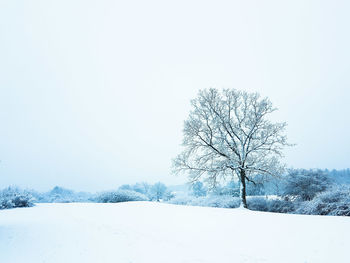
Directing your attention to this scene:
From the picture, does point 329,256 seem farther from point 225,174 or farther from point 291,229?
point 225,174

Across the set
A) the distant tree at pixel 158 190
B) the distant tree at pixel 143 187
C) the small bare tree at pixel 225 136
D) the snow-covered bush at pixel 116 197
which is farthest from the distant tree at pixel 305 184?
the distant tree at pixel 143 187

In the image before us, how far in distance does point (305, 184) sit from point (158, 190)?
22.5m

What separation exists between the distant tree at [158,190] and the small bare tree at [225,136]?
1881cm

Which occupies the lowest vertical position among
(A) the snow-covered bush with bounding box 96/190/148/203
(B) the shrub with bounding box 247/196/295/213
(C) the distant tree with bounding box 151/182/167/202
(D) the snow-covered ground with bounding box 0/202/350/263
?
(C) the distant tree with bounding box 151/182/167/202

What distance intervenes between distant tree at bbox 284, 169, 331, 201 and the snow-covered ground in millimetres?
9121

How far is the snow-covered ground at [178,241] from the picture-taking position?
3805mm

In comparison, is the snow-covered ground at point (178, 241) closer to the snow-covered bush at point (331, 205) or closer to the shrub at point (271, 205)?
the snow-covered bush at point (331, 205)

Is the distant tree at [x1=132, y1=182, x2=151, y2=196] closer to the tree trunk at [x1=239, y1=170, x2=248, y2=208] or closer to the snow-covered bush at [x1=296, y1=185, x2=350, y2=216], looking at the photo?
the tree trunk at [x1=239, y1=170, x2=248, y2=208]

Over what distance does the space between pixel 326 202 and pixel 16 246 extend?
40.5 feet

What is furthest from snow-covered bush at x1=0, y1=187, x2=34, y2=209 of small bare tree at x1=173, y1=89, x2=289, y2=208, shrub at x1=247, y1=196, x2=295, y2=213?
shrub at x1=247, y1=196, x2=295, y2=213

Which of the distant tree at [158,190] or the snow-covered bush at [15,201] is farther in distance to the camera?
the distant tree at [158,190]

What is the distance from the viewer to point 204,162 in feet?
44.4

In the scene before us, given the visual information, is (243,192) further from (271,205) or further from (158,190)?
(158,190)

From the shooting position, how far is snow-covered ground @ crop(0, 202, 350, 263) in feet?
12.5
